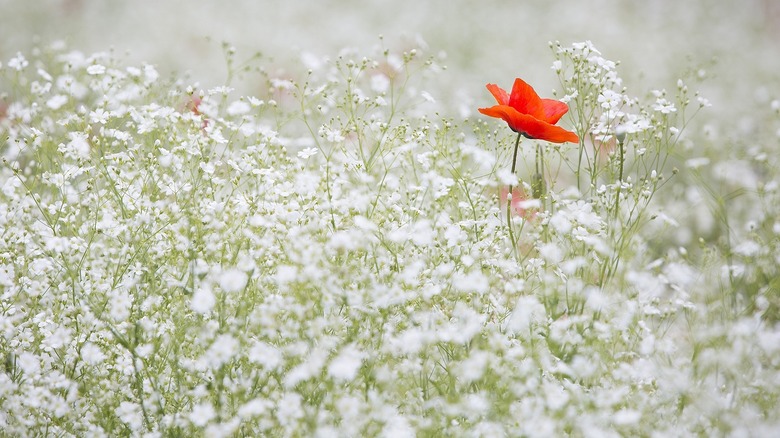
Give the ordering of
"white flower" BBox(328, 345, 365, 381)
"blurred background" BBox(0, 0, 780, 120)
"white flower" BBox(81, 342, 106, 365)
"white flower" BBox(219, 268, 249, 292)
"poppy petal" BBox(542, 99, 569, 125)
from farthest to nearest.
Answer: "blurred background" BBox(0, 0, 780, 120) < "poppy petal" BBox(542, 99, 569, 125) < "white flower" BBox(81, 342, 106, 365) < "white flower" BBox(219, 268, 249, 292) < "white flower" BBox(328, 345, 365, 381)

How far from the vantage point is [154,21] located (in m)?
7.94

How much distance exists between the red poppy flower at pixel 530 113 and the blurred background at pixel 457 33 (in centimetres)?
393

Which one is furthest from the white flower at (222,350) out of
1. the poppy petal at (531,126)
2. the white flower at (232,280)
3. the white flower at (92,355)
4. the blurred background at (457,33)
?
the blurred background at (457,33)

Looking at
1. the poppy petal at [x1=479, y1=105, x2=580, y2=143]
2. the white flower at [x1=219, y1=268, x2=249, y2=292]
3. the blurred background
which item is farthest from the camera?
the blurred background

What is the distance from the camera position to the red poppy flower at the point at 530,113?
2148mm

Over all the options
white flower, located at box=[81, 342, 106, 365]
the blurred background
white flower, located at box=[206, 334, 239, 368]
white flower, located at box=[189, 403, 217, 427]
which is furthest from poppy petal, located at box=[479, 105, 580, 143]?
the blurred background

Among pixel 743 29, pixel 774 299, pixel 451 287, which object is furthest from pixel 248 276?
pixel 743 29

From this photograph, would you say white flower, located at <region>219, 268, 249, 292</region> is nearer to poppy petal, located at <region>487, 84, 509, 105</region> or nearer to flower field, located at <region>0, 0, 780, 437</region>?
flower field, located at <region>0, 0, 780, 437</region>

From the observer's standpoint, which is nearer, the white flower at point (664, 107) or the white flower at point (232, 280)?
the white flower at point (232, 280)

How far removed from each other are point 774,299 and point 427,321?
116 cm

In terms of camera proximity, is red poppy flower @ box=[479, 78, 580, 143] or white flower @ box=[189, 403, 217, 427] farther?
red poppy flower @ box=[479, 78, 580, 143]

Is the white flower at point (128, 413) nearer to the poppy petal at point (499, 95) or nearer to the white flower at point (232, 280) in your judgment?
the white flower at point (232, 280)

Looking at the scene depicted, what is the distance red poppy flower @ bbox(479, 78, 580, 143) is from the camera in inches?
84.6

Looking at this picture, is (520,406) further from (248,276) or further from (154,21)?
(154,21)
